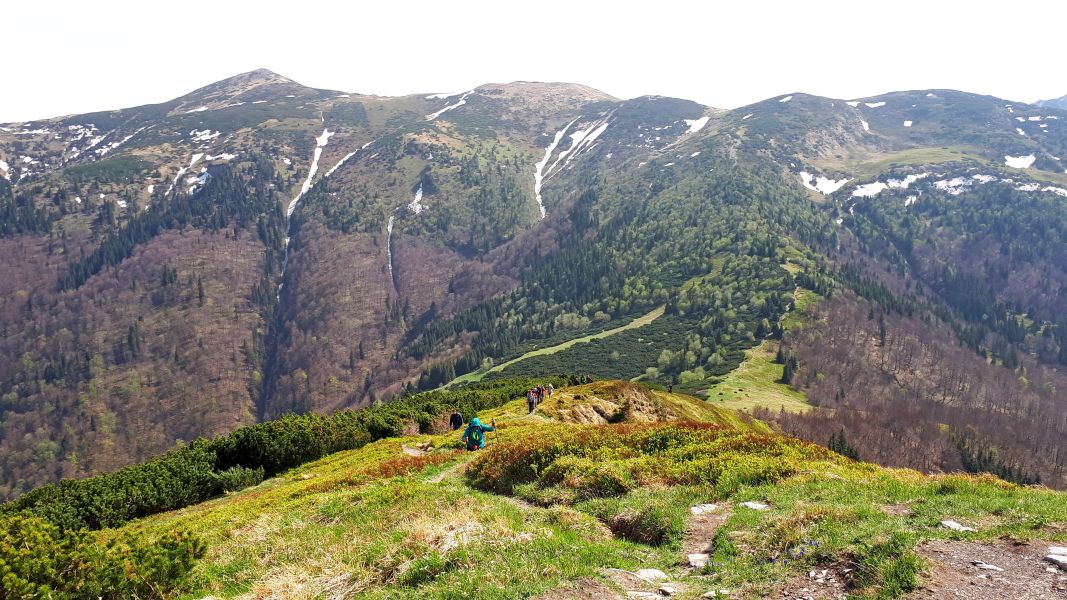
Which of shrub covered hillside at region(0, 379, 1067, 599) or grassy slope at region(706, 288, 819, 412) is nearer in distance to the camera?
shrub covered hillside at region(0, 379, 1067, 599)

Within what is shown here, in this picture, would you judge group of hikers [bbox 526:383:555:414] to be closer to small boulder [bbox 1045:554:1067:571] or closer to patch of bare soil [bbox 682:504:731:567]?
patch of bare soil [bbox 682:504:731:567]

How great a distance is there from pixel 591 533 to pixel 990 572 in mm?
8017

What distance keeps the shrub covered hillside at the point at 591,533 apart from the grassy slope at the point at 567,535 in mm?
59

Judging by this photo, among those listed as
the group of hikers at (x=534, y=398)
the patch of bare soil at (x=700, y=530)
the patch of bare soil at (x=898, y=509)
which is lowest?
the group of hikers at (x=534, y=398)

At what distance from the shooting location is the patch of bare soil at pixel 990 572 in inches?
368

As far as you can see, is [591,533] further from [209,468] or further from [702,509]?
[209,468]

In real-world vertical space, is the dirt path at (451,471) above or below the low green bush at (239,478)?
above

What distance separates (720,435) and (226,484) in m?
26.6

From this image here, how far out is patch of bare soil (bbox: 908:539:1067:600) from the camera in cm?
934

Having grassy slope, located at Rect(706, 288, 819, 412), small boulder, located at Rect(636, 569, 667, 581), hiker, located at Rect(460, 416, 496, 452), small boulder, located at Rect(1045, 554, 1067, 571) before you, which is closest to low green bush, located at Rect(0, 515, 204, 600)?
small boulder, located at Rect(636, 569, 667, 581)

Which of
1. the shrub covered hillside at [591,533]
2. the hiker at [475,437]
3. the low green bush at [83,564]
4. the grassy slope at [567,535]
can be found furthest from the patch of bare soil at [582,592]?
the hiker at [475,437]

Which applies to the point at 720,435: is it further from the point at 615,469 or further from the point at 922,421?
the point at 922,421

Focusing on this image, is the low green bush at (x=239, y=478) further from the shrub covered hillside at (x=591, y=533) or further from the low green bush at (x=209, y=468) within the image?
the shrub covered hillside at (x=591, y=533)

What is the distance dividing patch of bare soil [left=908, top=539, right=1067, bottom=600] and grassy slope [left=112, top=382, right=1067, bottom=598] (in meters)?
0.39
